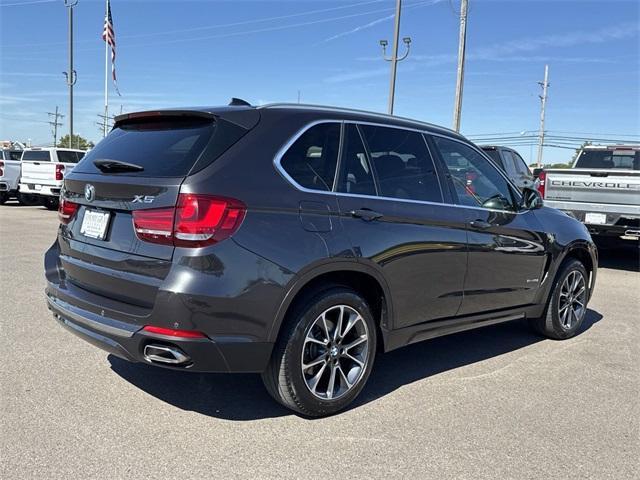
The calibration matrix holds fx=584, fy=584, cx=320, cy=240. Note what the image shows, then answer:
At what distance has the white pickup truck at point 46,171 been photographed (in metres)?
16.9

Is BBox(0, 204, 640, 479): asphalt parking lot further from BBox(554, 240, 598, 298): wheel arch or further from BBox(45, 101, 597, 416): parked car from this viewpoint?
BBox(554, 240, 598, 298): wheel arch

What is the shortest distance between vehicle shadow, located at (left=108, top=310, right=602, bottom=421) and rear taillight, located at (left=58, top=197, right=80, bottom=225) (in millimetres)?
1157

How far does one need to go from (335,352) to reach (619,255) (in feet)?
33.8

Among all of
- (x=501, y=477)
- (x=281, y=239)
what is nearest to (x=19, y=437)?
(x=281, y=239)

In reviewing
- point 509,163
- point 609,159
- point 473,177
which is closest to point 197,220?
point 473,177

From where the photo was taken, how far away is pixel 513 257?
4.80m

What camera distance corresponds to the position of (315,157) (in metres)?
3.54

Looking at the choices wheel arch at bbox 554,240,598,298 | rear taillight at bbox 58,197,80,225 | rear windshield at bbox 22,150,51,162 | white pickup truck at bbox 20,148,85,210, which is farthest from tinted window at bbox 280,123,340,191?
rear windshield at bbox 22,150,51,162

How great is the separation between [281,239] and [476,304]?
2012mm

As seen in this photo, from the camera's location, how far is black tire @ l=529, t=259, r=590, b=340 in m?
5.45

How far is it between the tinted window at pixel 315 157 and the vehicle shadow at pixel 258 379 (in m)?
1.45

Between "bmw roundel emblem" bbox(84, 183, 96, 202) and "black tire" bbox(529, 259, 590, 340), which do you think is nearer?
"bmw roundel emblem" bbox(84, 183, 96, 202)

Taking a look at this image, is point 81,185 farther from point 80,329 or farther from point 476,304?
point 476,304

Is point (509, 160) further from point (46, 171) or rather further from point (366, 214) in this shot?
point (46, 171)
